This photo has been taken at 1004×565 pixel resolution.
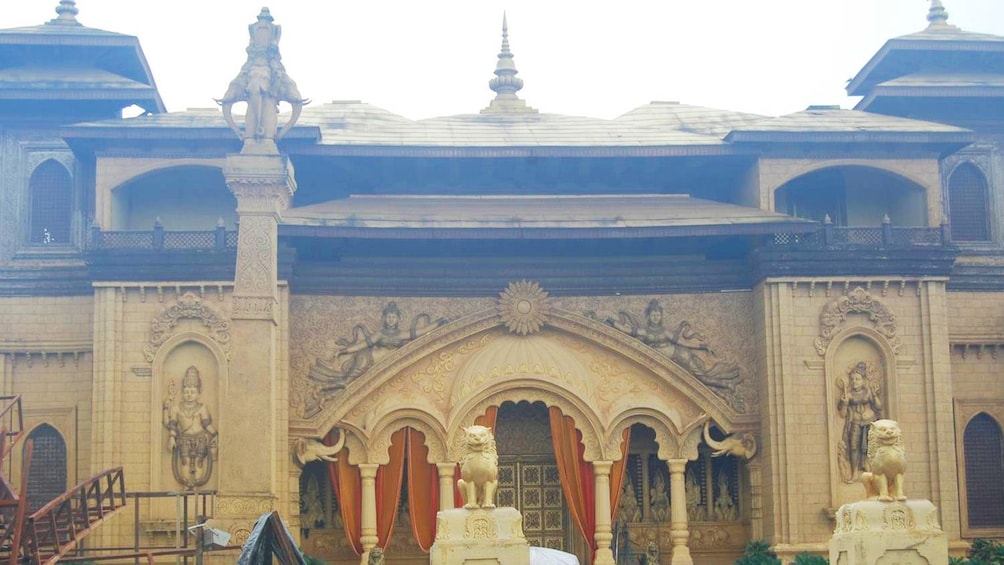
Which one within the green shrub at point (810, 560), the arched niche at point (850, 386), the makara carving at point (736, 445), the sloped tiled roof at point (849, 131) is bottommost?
the green shrub at point (810, 560)

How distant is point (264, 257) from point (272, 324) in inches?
36.0

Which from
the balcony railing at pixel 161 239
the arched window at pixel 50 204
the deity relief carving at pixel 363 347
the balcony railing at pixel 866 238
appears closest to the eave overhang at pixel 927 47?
the balcony railing at pixel 866 238

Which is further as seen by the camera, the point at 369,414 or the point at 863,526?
the point at 369,414

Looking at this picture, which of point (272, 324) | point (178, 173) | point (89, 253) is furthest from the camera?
point (178, 173)

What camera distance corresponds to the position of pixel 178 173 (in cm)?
3097

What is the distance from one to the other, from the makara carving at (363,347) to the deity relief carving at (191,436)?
2.18m

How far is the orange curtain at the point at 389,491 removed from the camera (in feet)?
96.8

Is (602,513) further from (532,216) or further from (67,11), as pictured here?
(67,11)

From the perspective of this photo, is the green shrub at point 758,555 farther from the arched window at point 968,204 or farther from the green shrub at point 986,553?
the arched window at point 968,204

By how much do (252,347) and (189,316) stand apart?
8.13m

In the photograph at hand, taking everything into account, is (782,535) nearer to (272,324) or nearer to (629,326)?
(629,326)

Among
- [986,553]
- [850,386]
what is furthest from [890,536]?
[986,553]

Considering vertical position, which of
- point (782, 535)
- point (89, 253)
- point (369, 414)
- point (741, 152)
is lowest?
point (782, 535)

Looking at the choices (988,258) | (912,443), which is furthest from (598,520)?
(988,258)
